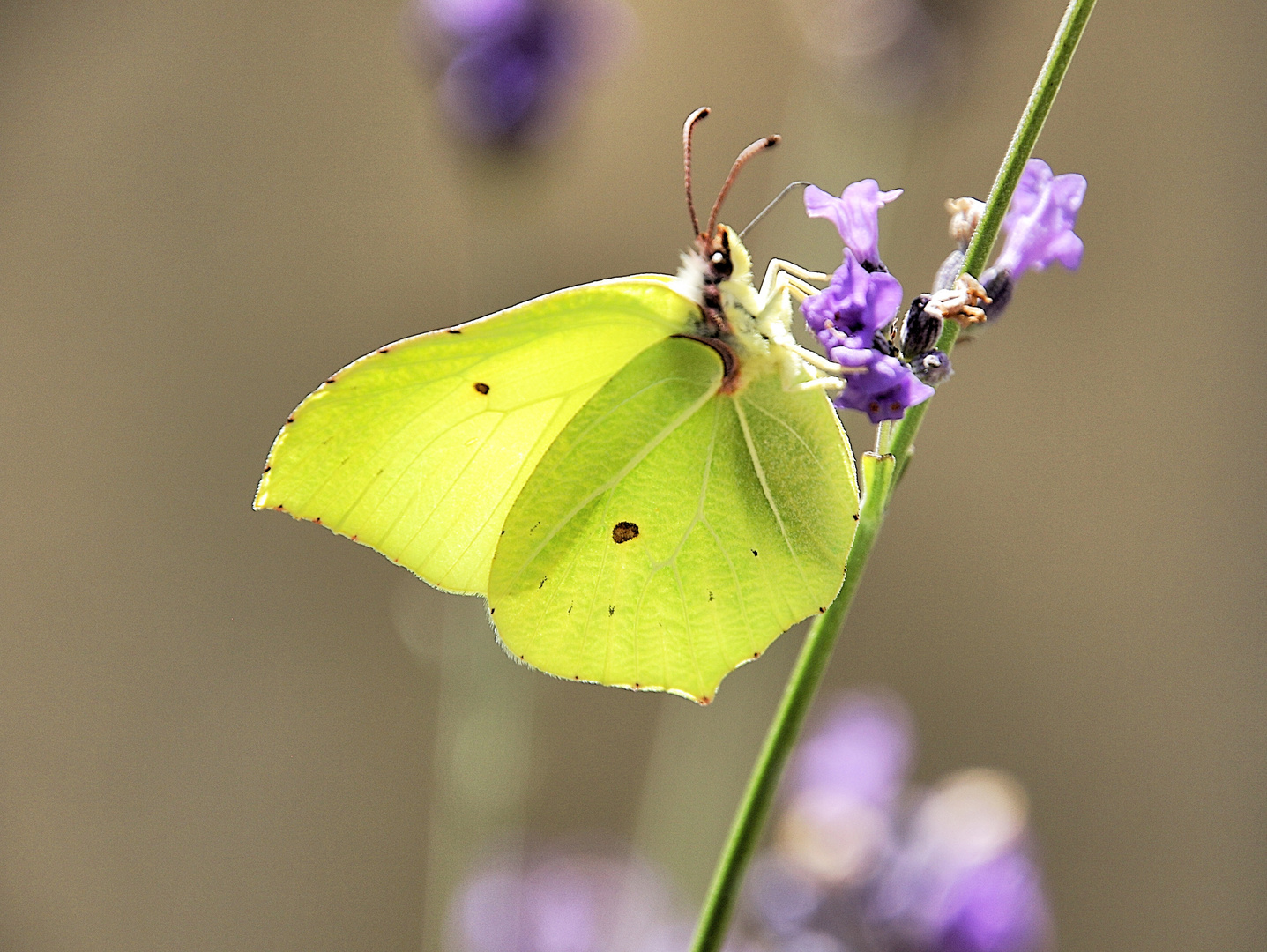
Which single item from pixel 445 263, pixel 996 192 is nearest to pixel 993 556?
pixel 445 263

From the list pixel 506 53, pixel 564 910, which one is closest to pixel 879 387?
pixel 564 910

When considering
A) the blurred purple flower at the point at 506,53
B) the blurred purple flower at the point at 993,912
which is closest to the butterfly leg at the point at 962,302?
the blurred purple flower at the point at 993,912

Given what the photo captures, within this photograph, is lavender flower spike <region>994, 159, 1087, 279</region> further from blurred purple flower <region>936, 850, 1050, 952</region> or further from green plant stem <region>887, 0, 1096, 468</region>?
blurred purple flower <region>936, 850, 1050, 952</region>

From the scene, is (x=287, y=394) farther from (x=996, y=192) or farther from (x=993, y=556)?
(x=996, y=192)

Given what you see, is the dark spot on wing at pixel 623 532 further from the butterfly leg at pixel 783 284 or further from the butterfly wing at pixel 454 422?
the butterfly leg at pixel 783 284

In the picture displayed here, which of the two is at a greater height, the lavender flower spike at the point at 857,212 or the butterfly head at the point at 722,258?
the lavender flower spike at the point at 857,212
